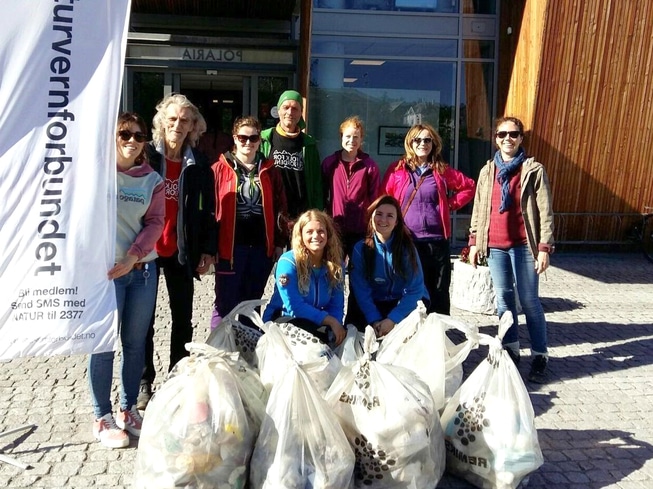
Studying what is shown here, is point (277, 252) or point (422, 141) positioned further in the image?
point (422, 141)

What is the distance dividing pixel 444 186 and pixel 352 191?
0.73 metres

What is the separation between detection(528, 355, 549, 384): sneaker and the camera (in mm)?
5198

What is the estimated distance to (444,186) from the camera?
531cm

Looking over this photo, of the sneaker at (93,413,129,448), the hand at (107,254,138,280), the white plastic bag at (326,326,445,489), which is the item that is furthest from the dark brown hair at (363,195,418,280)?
the sneaker at (93,413,129,448)

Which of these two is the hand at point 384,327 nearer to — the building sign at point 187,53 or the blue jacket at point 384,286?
the blue jacket at point 384,286

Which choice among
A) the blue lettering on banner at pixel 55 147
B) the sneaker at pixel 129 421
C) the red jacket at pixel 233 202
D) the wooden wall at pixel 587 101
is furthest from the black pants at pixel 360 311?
the wooden wall at pixel 587 101

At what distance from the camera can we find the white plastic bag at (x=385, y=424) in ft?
10.6

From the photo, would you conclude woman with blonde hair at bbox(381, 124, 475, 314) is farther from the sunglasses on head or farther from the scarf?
the scarf

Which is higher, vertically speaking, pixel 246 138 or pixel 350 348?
pixel 246 138

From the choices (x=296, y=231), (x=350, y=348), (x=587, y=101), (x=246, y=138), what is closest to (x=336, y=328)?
(x=350, y=348)

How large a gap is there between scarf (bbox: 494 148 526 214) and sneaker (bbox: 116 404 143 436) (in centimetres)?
305

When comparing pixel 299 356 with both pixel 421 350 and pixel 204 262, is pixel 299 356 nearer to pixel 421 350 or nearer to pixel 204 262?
→ pixel 421 350

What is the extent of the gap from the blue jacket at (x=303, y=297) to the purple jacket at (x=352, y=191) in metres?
0.89

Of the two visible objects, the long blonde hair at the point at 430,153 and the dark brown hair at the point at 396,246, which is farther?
the long blonde hair at the point at 430,153
